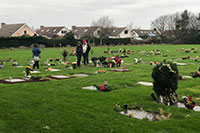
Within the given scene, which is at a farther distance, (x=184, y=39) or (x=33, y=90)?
(x=184, y=39)

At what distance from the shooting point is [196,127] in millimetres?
5809

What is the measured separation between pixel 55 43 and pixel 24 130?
2087 inches

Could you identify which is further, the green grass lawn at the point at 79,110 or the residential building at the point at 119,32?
the residential building at the point at 119,32

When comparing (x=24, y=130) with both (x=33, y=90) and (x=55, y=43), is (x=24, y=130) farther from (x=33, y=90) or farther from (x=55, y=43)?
(x=55, y=43)

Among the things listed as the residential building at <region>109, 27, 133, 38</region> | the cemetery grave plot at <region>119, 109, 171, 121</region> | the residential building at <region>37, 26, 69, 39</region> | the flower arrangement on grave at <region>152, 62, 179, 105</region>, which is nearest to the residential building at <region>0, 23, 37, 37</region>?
the residential building at <region>37, 26, 69, 39</region>

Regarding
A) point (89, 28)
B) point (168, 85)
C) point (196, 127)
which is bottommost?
point (196, 127)

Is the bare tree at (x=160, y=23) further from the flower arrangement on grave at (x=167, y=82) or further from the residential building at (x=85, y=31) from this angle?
the flower arrangement on grave at (x=167, y=82)

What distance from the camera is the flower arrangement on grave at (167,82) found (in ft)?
25.0

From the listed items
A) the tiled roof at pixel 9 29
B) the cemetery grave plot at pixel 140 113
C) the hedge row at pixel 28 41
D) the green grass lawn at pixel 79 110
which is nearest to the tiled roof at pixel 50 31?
the tiled roof at pixel 9 29

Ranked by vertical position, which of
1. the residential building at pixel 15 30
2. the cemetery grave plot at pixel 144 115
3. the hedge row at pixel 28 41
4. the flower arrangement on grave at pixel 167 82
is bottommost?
the cemetery grave plot at pixel 144 115

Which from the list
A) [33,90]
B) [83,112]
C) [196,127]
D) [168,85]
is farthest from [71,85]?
[196,127]

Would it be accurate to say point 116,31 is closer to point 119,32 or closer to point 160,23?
point 119,32

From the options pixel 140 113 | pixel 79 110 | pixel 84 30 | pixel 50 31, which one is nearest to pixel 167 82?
pixel 140 113

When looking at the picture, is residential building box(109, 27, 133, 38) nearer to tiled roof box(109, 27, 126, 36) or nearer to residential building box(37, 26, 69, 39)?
tiled roof box(109, 27, 126, 36)
